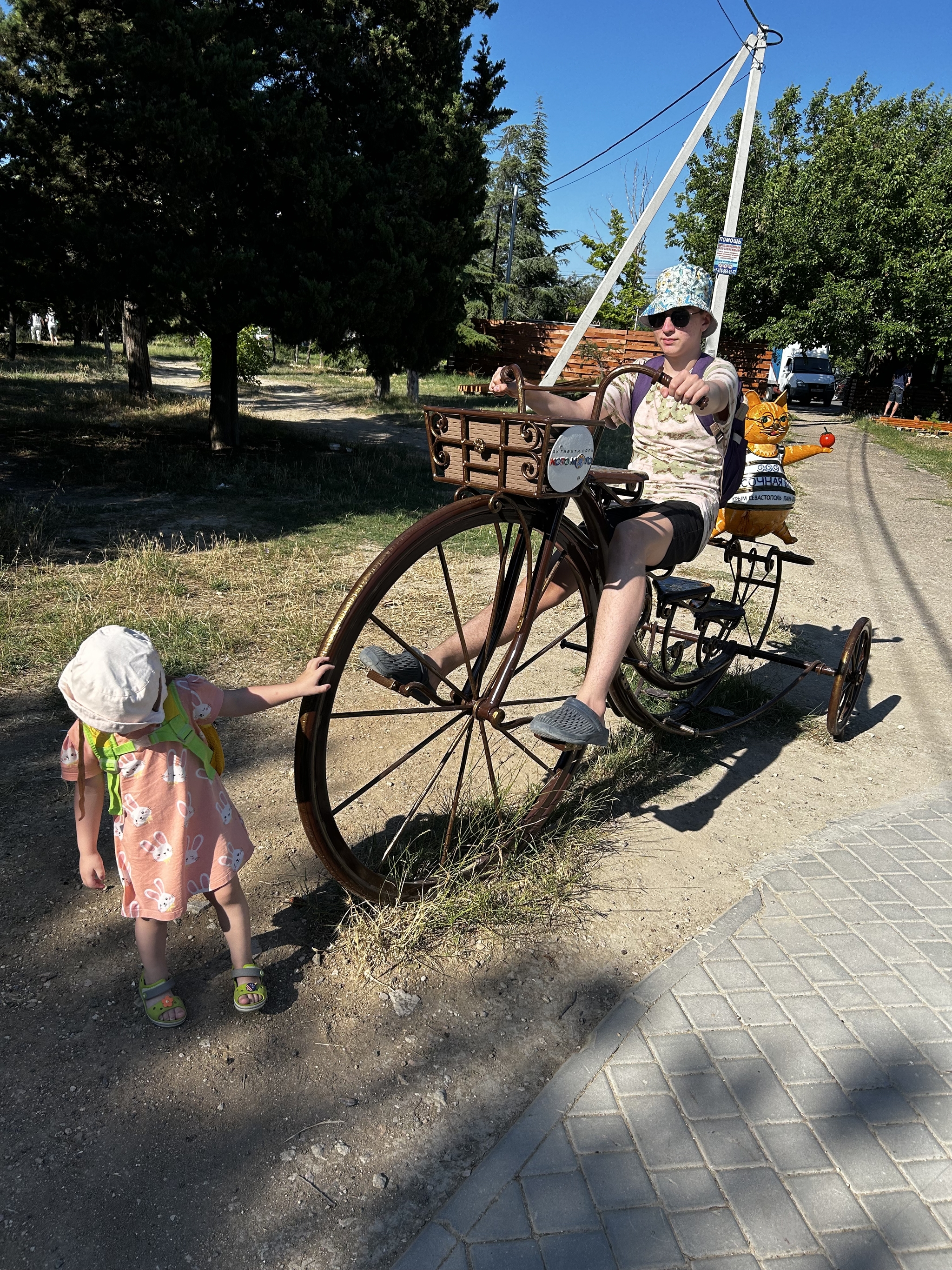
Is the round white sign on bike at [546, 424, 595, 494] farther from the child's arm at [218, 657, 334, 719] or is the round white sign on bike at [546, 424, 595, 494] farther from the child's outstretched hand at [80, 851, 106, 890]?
the child's outstretched hand at [80, 851, 106, 890]

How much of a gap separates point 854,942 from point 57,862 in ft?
8.45

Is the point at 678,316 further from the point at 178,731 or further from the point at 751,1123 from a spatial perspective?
the point at 751,1123

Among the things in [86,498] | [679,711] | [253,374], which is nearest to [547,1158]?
[679,711]

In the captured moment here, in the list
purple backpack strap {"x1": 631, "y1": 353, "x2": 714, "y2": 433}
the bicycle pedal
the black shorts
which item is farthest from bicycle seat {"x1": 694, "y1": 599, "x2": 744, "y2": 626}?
the bicycle pedal

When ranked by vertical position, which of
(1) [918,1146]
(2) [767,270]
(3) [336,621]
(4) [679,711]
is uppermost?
(2) [767,270]

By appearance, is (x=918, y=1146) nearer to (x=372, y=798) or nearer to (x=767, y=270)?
(x=372, y=798)

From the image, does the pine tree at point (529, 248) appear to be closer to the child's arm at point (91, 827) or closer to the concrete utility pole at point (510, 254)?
the concrete utility pole at point (510, 254)

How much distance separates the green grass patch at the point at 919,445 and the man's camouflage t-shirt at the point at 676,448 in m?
13.7

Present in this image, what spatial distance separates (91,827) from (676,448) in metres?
2.35

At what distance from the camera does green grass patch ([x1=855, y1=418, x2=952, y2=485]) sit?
16875 millimetres

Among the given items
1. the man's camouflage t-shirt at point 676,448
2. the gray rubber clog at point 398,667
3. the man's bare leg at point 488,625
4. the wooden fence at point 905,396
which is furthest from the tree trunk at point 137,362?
the wooden fence at point 905,396

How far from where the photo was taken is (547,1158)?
1.97 meters

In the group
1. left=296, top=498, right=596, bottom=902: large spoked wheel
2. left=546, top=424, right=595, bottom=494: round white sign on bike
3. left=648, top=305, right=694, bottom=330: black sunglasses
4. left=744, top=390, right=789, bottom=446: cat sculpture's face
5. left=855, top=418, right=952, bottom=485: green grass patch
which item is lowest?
left=296, top=498, right=596, bottom=902: large spoked wheel

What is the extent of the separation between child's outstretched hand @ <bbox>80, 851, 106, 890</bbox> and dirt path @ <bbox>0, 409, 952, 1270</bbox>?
394 millimetres
